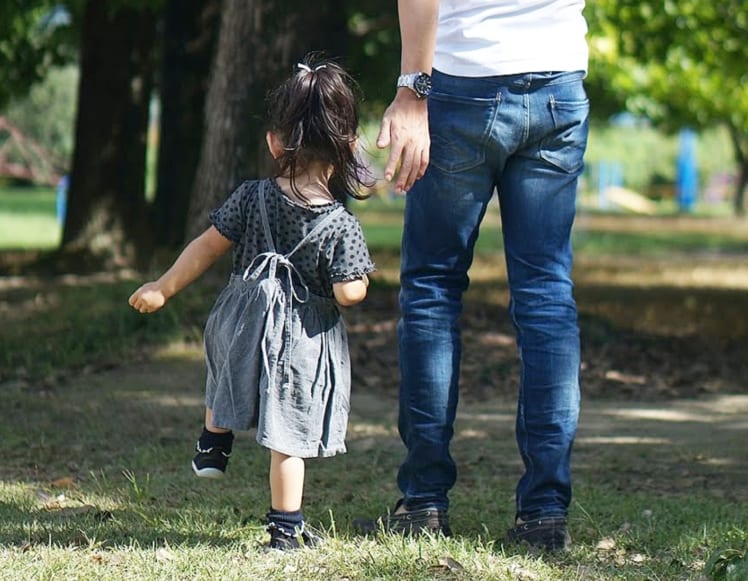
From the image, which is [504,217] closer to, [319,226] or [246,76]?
[319,226]

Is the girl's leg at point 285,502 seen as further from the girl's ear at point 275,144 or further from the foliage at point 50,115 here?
the foliage at point 50,115

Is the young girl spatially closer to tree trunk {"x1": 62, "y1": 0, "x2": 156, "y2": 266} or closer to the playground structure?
tree trunk {"x1": 62, "y1": 0, "x2": 156, "y2": 266}

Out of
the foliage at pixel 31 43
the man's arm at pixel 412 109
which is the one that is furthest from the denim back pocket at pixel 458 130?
the foliage at pixel 31 43

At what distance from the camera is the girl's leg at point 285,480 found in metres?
4.11

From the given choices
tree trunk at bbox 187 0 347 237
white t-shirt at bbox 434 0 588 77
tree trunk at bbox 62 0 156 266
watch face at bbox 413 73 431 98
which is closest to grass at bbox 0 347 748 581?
watch face at bbox 413 73 431 98

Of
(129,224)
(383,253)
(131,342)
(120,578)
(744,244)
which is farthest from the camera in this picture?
(744,244)

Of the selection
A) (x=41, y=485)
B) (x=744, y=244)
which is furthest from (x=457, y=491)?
(x=744, y=244)

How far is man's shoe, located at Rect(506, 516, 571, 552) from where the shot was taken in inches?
166

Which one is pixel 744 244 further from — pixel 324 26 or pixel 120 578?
pixel 120 578

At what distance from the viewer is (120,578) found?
3.88 m

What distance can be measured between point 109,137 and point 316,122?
10172mm

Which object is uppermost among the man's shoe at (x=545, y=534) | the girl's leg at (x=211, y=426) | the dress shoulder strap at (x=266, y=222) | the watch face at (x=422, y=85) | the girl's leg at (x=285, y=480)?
the watch face at (x=422, y=85)

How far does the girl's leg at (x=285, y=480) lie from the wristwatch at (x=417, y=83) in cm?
107

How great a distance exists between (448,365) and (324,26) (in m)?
5.73
